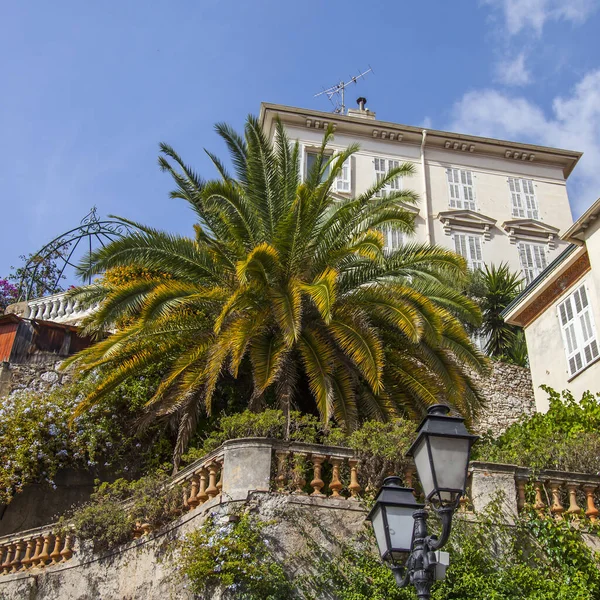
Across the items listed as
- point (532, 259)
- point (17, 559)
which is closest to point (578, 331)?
point (17, 559)

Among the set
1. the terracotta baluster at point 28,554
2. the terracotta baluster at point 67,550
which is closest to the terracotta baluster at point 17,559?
the terracotta baluster at point 28,554

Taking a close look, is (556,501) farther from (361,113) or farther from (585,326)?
(361,113)

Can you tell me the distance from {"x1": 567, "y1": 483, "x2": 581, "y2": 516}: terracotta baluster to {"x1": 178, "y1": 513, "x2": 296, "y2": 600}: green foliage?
3701 millimetres

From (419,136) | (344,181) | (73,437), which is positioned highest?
(419,136)

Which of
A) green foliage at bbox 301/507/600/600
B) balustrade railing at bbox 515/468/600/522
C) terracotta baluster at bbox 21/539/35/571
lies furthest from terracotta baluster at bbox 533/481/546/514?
terracotta baluster at bbox 21/539/35/571

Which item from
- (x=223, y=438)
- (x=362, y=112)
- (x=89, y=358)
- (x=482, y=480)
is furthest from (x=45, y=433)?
(x=362, y=112)

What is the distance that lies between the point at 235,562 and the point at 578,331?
10790 mm

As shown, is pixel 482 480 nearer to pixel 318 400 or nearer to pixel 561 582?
pixel 561 582

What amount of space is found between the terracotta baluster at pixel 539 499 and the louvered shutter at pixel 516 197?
20.9 meters

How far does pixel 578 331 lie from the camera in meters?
17.3

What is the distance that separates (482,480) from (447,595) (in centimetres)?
166

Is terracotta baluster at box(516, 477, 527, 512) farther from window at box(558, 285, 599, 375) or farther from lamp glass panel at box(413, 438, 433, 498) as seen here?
window at box(558, 285, 599, 375)

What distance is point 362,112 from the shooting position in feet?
108

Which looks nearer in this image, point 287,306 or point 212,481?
point 212,481
